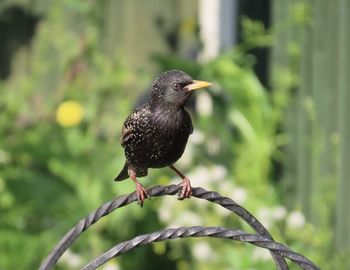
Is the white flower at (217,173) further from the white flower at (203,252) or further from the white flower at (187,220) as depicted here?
the white flower at (203,252)

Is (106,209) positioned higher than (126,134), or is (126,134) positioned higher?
(126,134)

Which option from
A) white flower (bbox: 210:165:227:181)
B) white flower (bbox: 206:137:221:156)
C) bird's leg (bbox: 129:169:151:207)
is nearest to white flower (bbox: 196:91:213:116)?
white flower (bbox: 206:137:221:156)

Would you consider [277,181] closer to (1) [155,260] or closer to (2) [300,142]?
(2) [300,142]

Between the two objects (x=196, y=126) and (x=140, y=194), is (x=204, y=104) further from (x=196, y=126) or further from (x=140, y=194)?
(x=140, y=194)

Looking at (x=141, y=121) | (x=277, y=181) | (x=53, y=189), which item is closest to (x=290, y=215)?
(x=277, y=181)

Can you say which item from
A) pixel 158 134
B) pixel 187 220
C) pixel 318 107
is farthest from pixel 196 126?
pixel 158 134

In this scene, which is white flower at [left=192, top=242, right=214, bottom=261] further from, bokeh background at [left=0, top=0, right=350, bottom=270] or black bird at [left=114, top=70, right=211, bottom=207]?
black bird at [left=114, top=70, right=211, bottom=207]

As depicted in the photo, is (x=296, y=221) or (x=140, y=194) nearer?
(x=140, y=194)
